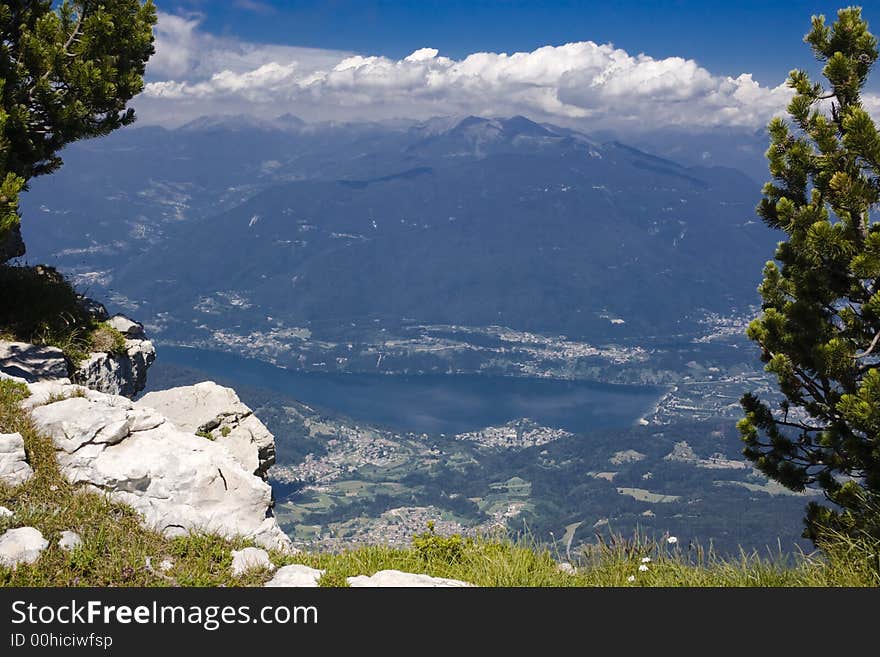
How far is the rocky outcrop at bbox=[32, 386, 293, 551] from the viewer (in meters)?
7.91

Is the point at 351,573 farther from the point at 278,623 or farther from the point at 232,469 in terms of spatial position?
the point at 232,469

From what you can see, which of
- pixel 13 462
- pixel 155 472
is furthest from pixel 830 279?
pixel 13 462

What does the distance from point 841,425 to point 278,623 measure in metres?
9.33

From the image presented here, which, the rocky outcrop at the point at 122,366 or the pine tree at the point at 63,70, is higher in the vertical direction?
the pine tree at the point at 63,70

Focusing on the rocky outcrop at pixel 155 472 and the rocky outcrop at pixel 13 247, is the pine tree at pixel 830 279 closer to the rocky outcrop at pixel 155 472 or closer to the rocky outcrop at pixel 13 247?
the rocky outcrop at pixel 155 472

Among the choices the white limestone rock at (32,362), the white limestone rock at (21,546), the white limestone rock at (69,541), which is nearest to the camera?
the white limestone rock at (21,546)

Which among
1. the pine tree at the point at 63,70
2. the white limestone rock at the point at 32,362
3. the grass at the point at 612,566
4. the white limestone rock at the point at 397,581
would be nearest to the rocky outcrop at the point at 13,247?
the pine tree at the point at 63,70

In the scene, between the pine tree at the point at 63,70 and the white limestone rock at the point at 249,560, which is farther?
the pine tree at the point at 63,70

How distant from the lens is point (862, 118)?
363 inches

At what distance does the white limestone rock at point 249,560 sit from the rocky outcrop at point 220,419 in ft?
16.2

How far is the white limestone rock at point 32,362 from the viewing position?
1043 cm

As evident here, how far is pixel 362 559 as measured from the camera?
7.56 meters

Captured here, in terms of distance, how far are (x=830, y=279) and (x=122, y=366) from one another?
1357 cm

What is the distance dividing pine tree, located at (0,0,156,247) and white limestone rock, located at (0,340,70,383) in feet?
7.41
